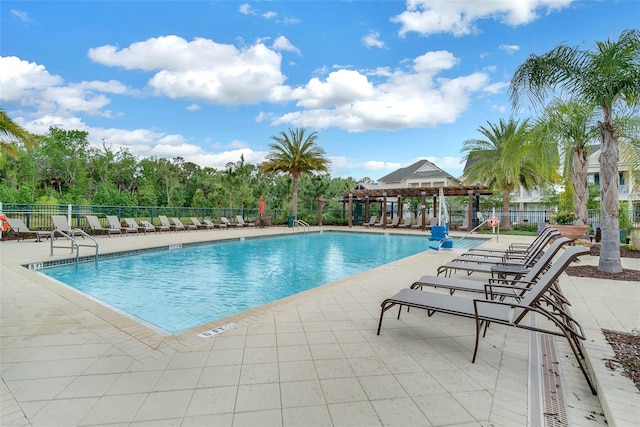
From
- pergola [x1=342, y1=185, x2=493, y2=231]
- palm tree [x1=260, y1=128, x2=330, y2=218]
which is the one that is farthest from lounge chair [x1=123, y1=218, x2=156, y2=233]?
pergola [x1=342, y1=185, x2=493, y2=231]

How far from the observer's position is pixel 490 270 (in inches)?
201

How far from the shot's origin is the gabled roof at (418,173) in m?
33.4

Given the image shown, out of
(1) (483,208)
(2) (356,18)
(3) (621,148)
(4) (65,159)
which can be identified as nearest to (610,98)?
(3) (621,148)

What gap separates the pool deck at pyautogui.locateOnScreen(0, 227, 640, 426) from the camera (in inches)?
79.6

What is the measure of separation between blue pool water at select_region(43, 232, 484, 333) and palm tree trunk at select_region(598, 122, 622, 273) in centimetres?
525

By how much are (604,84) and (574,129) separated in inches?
111

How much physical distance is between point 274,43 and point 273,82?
281cm

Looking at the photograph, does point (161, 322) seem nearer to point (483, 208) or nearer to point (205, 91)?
point (205, 91)

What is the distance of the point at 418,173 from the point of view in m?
34.9

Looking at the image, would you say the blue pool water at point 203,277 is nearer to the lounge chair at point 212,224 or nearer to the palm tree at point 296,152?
the lounge chair at point 212,224

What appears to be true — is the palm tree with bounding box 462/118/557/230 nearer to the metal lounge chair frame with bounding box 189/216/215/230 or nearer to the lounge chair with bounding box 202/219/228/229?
the lounge chair with bounding box 202/219/228/229

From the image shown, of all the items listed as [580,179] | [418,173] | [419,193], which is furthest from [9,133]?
[418,173]

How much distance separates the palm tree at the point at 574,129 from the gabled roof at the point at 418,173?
79.1 feet

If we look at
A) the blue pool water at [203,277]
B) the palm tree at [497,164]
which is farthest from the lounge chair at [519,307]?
the palm tree at [497,164]
